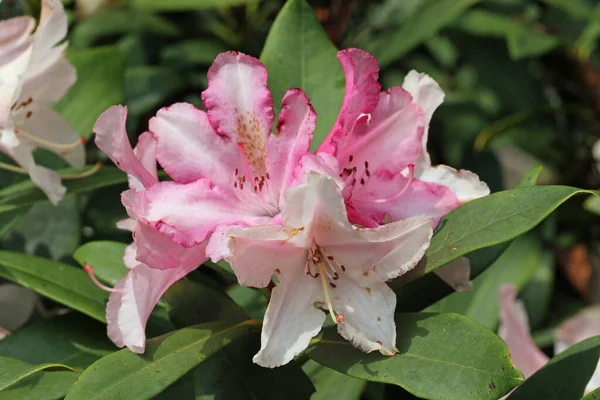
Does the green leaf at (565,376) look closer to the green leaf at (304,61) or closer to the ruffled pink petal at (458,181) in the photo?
the ruffled pink petal at (458,181)

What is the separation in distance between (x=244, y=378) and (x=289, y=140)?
253 mm

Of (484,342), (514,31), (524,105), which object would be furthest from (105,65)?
(524,105)

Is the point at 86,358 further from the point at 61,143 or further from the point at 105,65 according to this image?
the point at 105,65

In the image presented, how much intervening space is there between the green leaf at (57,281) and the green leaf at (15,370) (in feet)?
0.50

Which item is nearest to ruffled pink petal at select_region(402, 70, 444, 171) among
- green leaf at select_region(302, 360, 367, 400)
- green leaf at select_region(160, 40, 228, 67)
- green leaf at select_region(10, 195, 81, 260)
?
green leaf at select_region(302, 360, 367, 400)

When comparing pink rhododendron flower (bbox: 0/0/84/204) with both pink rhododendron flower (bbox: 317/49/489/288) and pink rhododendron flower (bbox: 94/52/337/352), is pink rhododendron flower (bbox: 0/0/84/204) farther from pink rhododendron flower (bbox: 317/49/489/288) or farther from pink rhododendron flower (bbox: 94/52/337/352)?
pink rhododendron flower (bbox: 317/49/489/288)

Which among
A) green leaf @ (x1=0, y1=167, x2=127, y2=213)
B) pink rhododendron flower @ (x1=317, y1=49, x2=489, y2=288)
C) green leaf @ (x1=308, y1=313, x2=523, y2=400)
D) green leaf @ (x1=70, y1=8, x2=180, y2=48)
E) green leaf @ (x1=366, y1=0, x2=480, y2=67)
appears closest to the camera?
green leaf @ (x1=308, y1=313, x2=523, y2=400)

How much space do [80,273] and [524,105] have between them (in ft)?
4.74

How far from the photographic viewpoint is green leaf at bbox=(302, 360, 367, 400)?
3.59 feet

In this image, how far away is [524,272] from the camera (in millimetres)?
1678

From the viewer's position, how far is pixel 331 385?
1.10m

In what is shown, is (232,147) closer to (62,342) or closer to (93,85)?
(62,342)

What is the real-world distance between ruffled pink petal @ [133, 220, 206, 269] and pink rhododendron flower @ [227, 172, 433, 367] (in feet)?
0.24

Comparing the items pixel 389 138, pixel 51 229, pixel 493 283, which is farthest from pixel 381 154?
pixel 493 283
